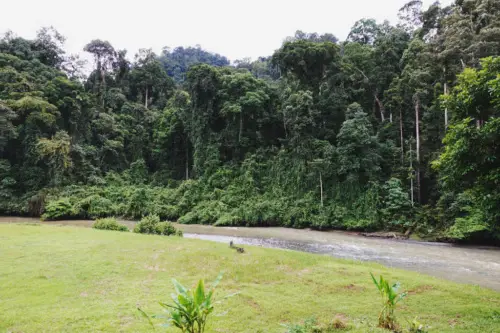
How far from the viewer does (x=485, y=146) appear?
7789 millimetres

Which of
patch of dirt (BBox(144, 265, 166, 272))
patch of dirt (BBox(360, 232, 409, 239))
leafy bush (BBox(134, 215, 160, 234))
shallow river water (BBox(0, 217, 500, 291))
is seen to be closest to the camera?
patch of dirt (BBox(144, 265, 166, 272))

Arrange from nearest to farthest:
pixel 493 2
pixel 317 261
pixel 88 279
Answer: pixel 88 279
pixel 317 261
pixel 493 2

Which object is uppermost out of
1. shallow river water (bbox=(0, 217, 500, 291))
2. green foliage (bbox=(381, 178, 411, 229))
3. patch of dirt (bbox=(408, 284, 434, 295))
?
green foliage (bbox=(381, 178, 411, 229))

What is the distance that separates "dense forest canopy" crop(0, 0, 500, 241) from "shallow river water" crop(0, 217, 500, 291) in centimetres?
219

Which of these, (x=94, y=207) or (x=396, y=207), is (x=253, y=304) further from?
(x=94, y=207)

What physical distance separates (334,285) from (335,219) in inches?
668

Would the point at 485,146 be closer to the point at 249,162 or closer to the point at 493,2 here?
the point at 493,2

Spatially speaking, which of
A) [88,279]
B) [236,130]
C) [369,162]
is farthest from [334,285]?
[236,130]

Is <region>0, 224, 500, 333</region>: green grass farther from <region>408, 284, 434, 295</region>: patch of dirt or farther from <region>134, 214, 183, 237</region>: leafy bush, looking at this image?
<region>134, 214, 183, 237</region>: leafy bush

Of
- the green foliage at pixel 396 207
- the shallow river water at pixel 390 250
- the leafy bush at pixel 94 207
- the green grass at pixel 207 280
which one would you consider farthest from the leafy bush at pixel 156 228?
the green foliage at pixel 396 207

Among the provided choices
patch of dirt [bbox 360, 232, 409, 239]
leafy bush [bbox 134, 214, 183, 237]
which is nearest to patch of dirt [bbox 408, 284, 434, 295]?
leafy bush [bbox 134, 214, 183, 237]

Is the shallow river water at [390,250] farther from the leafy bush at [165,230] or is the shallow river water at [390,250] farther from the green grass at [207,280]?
the leafy bush at [165,230]

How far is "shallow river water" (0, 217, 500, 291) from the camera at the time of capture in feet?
44.6

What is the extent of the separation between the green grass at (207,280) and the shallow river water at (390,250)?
11.1ft
